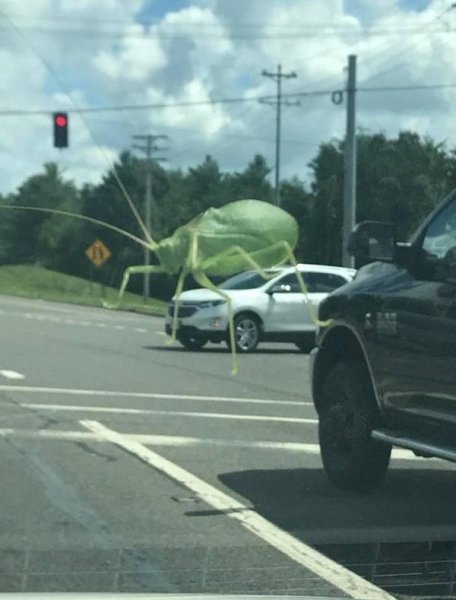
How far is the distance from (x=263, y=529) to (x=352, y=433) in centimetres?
140


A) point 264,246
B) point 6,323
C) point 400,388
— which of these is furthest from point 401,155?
point 6,323

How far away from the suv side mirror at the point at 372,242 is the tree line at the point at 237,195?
22 cm

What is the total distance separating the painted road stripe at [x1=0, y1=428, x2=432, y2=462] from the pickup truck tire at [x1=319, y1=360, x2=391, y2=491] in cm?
162

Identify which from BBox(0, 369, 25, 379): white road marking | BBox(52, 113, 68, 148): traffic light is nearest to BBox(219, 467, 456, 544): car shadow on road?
BBox(52, 113, 68, 148): traffic light

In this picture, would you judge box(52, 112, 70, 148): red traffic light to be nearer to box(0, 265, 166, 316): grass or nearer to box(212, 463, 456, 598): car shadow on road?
box(0, 265, 166, 316): grass

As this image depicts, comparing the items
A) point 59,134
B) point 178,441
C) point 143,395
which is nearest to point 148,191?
point 59,134

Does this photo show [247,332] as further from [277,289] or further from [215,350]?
[215,350]

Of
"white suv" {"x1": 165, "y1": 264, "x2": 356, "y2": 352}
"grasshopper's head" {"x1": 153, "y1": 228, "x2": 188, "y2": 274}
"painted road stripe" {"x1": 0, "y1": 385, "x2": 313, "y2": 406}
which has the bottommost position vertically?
"painted road stripe" {"x1": 0, "y1": 385, "x2": 313, "y2": 406}

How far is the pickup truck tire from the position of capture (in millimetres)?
8680

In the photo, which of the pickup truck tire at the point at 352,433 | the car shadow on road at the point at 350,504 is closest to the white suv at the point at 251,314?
the car shadow on road at the point at 350,504

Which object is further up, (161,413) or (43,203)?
(43,203)

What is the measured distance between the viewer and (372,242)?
7.80 meters

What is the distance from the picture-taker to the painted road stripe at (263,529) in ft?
20.4

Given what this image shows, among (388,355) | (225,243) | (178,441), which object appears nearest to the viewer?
(225,243)
